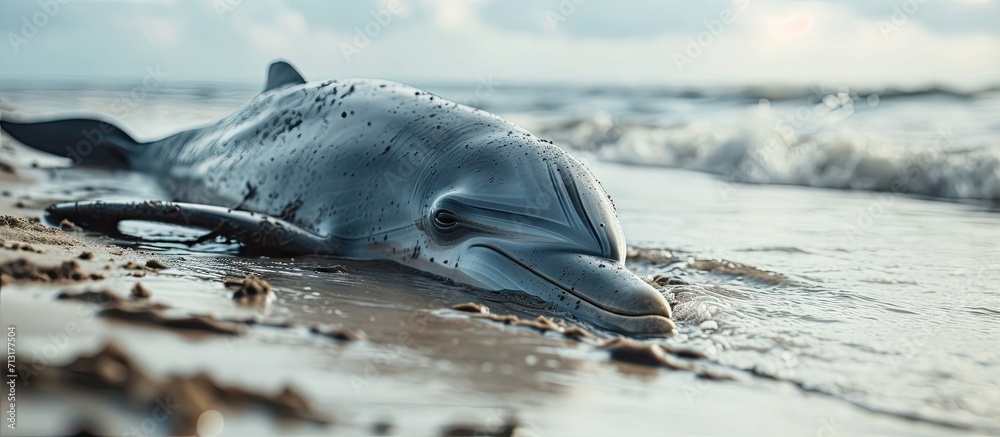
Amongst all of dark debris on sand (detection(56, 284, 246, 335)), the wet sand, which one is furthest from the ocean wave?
dark debris on sand (detection(56, 284, 246, 335))

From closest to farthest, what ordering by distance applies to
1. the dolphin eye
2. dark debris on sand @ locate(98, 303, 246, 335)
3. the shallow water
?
1. the shallow water
2. dark debris on sand @ locate(98, 303, 246, 335)
3. the dolphin eye

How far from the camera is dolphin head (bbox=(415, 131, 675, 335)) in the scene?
4828 millimetres

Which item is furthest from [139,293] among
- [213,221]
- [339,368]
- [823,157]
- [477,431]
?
[823,157]

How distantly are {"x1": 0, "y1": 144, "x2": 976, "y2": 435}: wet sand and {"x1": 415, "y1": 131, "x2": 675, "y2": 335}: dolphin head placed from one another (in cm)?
23

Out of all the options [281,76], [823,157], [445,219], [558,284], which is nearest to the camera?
[558,284]

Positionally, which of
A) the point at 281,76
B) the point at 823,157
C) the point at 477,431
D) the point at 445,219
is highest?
the point at 823,157

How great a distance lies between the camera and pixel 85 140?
11.1m

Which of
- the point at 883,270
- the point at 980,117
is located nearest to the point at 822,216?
the point at 883,270

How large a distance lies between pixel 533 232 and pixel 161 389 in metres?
2.97

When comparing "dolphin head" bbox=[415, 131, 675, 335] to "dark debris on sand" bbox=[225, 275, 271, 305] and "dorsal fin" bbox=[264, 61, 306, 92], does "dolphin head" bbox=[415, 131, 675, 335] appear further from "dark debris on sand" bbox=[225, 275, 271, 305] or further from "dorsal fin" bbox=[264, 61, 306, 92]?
"dorsal fin" bbox=[264, 61, 306, 92]

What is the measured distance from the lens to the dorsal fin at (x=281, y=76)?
8484 mm

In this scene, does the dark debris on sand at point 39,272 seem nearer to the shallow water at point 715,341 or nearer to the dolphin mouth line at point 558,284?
the shallow water at point 715,341

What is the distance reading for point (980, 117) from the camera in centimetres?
2242

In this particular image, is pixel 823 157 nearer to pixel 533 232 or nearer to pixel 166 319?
pixel 533 232
